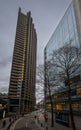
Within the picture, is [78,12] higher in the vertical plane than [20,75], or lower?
higher

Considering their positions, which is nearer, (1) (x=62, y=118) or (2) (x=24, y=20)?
(1) (x=62, y=118)

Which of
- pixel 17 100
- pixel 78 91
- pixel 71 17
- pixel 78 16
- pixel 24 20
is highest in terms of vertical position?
pixel 24 20

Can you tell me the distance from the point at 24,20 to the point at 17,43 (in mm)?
42292

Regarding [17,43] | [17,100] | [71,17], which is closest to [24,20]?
[17,43]

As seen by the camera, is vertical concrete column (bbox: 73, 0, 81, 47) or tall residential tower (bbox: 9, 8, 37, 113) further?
tall residential tower (bbox: 9, 8, 37, 113)

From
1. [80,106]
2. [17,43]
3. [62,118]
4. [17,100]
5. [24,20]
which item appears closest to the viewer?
[62,118]

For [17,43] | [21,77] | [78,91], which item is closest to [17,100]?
[21,77]

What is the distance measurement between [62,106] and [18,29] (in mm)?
112187

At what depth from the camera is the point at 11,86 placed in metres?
109

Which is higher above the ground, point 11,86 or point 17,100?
point 11,86

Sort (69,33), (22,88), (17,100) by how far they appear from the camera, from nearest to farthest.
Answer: (69,33), (17,100), (22,88)

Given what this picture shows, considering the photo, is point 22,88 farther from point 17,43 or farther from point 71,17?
point 71,17

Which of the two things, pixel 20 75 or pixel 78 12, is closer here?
pixel 78 12

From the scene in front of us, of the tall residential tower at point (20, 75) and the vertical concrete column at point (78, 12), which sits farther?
the tall residential tower at point (20, 75)
